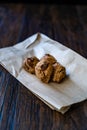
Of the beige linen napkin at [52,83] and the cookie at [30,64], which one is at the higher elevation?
the cookie at [30,64]

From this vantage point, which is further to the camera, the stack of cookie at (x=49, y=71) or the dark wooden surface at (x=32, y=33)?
the stack of cookie at (x=49, y=71)

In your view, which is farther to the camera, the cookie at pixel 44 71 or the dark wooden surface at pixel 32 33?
the cookie at pixel 44 71

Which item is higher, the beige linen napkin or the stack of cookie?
the stack of cookie

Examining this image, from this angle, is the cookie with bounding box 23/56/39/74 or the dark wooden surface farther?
the cookie with bounding box 23/56/39/74

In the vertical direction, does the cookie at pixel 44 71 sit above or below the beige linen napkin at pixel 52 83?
above

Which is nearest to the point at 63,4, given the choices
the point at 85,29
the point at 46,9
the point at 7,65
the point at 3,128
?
the point at 46,9

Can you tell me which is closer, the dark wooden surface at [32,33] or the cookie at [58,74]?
the dark wooden surface at [32,33]
